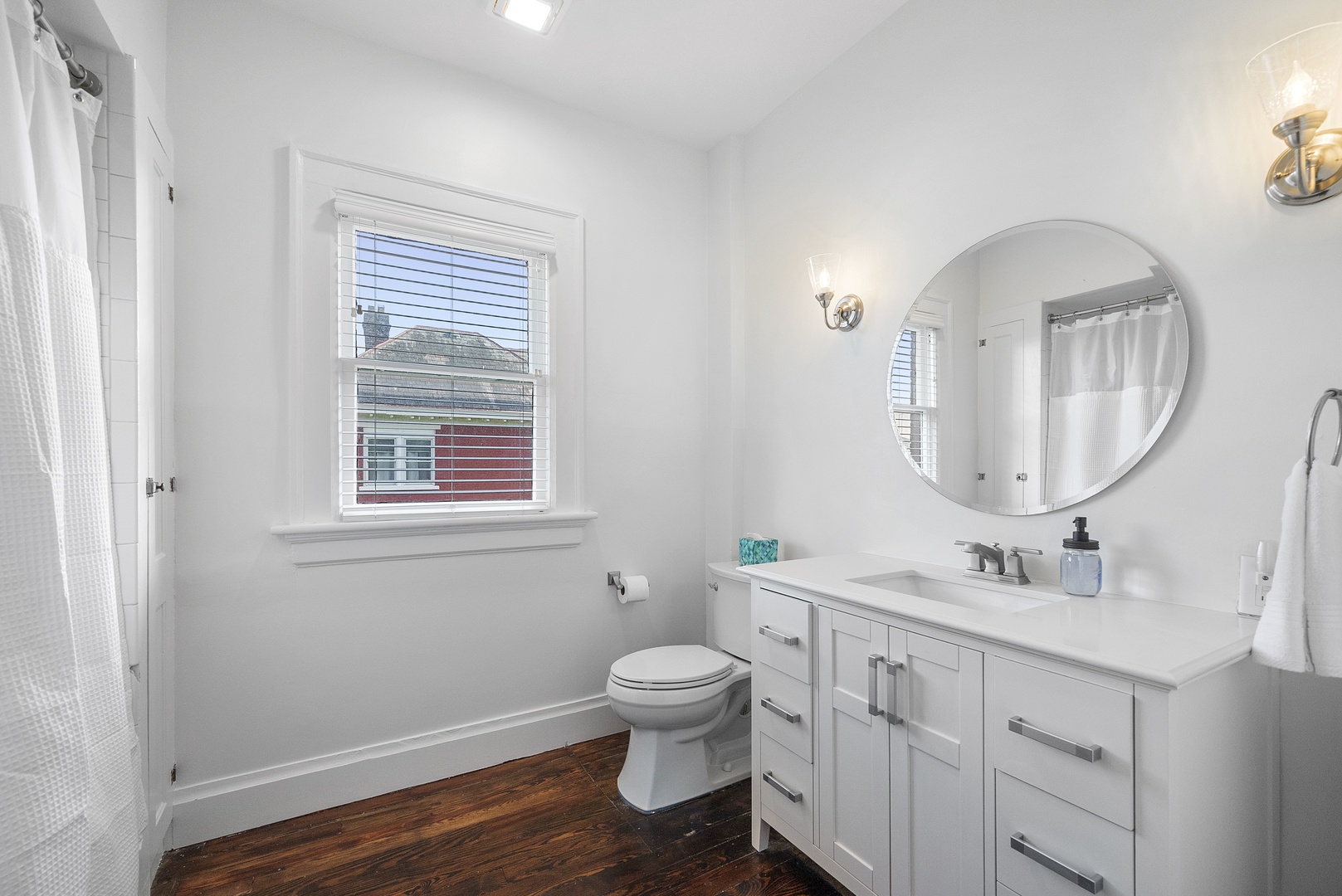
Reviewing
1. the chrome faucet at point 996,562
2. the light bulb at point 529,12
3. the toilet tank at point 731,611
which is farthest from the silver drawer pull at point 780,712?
the light bulb at point 529,12

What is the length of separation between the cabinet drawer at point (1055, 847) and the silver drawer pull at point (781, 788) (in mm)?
573

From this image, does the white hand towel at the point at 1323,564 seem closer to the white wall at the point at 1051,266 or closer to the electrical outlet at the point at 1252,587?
the electrical outlet at the point at 1252,587

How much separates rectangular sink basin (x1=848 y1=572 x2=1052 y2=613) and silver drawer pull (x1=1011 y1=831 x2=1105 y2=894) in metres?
0.49

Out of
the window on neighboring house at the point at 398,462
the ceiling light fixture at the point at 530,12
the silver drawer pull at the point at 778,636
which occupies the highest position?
the ceiling light fixture at the point at 530,12

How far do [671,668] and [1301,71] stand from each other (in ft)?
6.95

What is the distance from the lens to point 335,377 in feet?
7.06

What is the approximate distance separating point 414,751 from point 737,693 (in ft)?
3.79

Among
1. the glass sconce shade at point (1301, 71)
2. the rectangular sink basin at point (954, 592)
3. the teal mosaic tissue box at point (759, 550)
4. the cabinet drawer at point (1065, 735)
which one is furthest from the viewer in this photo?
the teal mosaic tissue box at point (759, 550)

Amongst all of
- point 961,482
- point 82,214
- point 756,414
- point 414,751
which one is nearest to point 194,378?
point 82,214

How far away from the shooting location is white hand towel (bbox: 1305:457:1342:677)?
1.07 meters

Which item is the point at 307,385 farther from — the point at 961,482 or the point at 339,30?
the point at 961,482

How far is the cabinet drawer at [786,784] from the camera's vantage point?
1690 mm

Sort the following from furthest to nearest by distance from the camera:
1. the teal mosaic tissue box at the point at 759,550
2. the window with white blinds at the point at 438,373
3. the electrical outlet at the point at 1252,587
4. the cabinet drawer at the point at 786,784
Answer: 1. the teal mosaic tissue box at the point at 759,550
2. the window with white blinds at the point at 438,373
3. the cabinet drawer at the point at 786,784
4. the electrical outlet at the point at 1252,587

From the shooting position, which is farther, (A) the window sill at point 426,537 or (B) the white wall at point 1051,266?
(A) the window sill at point 426,537
